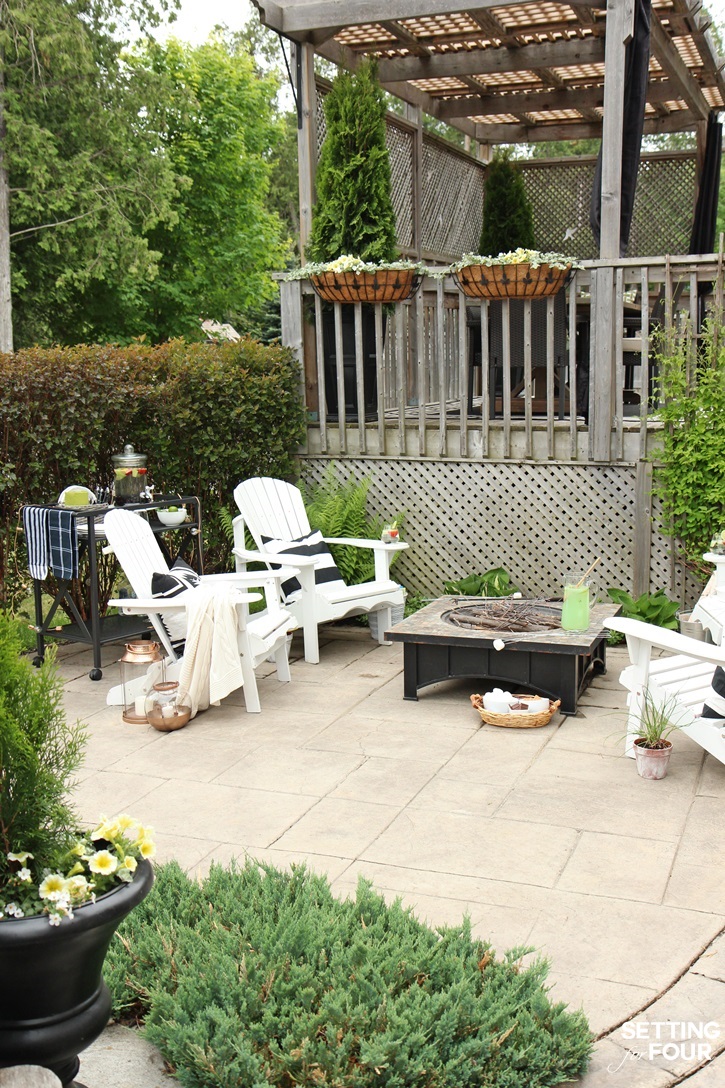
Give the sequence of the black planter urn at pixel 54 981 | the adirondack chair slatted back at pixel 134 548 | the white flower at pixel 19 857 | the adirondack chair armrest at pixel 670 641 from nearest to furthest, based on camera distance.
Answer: the black planter urn at pixel 54 981
the white flower at pixel 19 857
the adirondack chair armrest at pixel 670 641
the adirondack chair slatted back at pixel 134 548

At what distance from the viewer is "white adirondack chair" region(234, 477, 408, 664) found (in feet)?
20.0

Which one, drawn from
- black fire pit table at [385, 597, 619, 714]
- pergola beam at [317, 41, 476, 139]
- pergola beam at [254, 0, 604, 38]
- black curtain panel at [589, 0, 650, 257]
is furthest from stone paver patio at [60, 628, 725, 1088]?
pergola beam at [317, 41, 476, 139]

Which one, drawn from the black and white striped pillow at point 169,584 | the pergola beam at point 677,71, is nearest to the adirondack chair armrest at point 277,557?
the black and white striped pillow at point 169,584

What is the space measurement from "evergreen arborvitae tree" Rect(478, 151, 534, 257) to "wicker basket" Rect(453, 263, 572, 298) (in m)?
4.70

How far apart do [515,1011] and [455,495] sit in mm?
4784

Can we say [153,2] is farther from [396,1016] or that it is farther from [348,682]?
[396,1016]

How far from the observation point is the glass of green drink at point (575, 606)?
206 inches

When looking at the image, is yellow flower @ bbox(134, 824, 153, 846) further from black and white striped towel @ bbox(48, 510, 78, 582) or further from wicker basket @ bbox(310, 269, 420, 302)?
wicker basket @ bbox(310, 269, 420, 302)

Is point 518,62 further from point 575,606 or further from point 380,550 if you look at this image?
point 575,606

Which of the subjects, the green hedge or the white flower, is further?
the green hedge

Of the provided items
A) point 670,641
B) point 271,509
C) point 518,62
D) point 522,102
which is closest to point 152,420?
point 271,509

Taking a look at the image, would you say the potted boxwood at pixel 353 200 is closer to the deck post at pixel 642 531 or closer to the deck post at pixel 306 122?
the deck post at pixel 306 122

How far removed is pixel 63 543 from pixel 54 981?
3.93 m

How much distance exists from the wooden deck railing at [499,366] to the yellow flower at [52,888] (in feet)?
16.7
